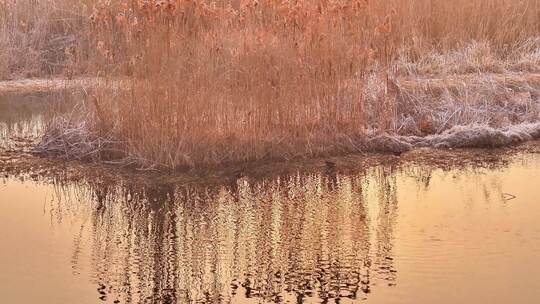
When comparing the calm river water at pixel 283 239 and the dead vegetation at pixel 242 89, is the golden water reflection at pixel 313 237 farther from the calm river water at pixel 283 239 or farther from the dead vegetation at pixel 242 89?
the dead vegetation at pixel 242 89

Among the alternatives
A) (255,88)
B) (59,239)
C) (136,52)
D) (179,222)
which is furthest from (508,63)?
(59,239)

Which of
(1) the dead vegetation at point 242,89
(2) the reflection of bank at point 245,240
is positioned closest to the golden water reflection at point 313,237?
(2) the reflection of bank at point 245,240

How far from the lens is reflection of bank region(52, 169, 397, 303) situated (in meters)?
4.30

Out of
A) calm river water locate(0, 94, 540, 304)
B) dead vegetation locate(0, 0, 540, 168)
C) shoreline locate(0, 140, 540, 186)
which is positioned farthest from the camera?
dead vegetation locate(0, 0, 540, 168)

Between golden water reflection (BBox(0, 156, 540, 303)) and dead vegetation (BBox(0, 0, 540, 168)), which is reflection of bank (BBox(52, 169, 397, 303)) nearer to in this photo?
golden water reflection (BBox(0, 156, 540, 303))

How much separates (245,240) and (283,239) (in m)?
0.20

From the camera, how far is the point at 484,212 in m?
5.47

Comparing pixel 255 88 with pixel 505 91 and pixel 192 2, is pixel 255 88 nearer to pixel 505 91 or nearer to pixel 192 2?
pixel 192 2

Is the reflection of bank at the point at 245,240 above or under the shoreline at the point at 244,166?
under

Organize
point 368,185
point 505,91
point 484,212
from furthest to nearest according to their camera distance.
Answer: point 505,91
point 368,185
point 484,212

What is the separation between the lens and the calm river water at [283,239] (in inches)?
167

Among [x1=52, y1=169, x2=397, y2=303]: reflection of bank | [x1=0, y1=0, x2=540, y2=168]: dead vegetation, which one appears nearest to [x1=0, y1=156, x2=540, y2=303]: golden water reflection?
[x1=52, y1=169, x2=397, y2=303]: reflection of bank

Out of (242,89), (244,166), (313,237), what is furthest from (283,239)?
(242,89)

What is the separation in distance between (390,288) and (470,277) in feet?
1.37
